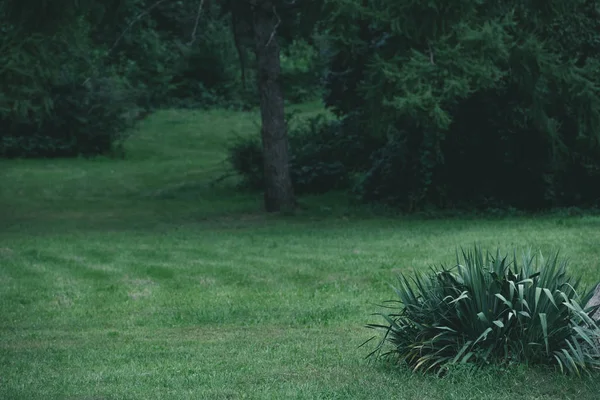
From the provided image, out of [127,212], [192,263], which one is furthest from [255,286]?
[127,212]

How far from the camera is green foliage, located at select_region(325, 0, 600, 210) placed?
2175 centimetres

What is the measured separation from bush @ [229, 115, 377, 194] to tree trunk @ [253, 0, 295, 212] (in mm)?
3409

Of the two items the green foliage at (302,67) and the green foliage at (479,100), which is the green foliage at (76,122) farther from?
the green foliage at (479,100)

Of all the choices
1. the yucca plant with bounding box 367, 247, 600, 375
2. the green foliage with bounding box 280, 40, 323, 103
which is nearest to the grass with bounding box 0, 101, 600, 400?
the yucca plant with bounding box 367, 247, 600, 375

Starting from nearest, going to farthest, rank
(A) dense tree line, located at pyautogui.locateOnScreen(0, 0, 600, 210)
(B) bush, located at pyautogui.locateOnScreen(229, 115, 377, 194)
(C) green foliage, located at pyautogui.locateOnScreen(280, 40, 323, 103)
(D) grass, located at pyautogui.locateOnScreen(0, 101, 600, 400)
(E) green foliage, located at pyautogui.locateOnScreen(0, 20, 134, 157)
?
(D) grass, located at pyautogui.locateOnScreen(0, 101, 600, 400) < (A) dense tree line, located at pyautogui.locateOnScreen(0, 0, 600, 210) < (B) bush, located at pyautogui.locateOnScreen(229, 115, 377, 194) < (E) green foliage, located at pyautogui.locateOnScreen(0, 20, 134, 157) < (C) green foliage, located at pyautogui.locateOnScreen(280, 40, 323, 103)

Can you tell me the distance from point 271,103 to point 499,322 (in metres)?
17.4

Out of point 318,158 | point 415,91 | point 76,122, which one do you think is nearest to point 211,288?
point 415,91

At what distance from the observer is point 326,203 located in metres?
28.1

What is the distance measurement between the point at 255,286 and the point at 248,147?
14926 mm

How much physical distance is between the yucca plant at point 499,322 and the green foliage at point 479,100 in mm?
11600

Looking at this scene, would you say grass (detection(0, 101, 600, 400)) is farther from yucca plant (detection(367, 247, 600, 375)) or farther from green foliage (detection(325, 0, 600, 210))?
green foliage (detection(325, 0, 600, 210))

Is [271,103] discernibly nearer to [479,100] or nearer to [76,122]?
[479,100]

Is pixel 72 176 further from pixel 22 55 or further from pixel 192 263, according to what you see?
pixel 192 263

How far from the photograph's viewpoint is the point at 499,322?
8.56 meters
